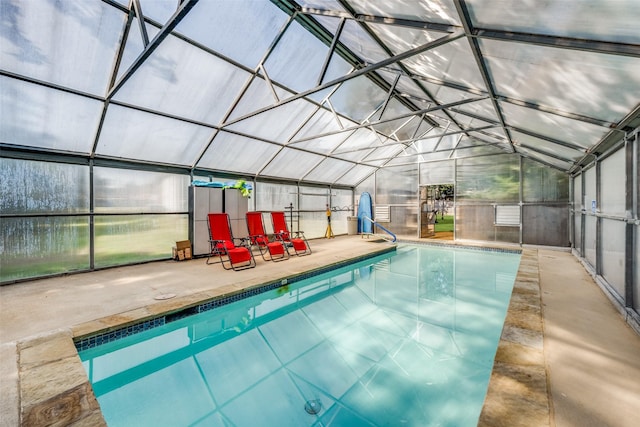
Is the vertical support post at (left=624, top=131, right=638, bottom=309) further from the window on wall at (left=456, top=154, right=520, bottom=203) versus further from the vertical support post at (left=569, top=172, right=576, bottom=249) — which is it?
the window on wall at (left=456, top=154, right=520, bottom=203)

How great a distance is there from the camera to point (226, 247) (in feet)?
18.5

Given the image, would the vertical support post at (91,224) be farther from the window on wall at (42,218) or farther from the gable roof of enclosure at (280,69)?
the gable roof of enclosure at (280,69)

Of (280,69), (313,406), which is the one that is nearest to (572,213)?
(280,69)

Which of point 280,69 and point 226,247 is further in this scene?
point 226,247

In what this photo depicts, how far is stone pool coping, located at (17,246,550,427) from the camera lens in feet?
5.30

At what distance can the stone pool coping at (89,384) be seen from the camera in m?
1.62

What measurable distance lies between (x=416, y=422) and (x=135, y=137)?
6242 millimetres

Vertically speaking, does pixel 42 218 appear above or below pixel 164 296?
above

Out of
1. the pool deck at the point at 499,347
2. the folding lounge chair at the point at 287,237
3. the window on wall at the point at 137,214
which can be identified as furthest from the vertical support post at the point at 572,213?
the window on wall at the point at 137,214

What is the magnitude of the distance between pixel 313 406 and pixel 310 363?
0.60m

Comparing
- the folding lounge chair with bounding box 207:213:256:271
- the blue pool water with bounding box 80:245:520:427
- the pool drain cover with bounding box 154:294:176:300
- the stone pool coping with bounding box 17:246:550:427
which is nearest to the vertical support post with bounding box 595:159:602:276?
the blue pool water with bounding box 80:245:520:427

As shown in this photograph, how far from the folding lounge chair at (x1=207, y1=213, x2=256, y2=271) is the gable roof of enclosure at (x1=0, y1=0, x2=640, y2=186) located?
5.61 feet

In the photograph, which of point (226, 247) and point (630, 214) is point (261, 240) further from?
point (630, 214)

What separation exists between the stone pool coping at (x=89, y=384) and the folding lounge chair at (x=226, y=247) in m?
2.23
